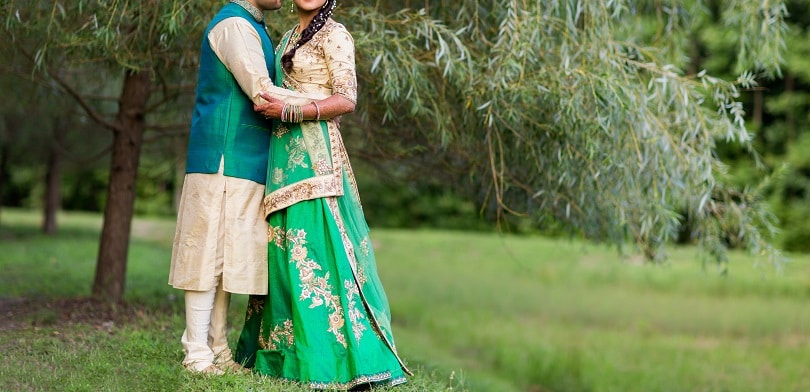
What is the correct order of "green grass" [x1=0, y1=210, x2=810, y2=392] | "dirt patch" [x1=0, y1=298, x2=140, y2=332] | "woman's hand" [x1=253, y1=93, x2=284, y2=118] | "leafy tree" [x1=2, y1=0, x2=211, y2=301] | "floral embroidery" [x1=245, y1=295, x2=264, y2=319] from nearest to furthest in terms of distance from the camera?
1. "woman's hand" [x1=253, y1=93, x2=284, y2=118]
2. "floral embroidery" [x1=245, y1=295, x2=264, y2=319]
3. "green grass" [x1=0, y1=210, x2=810, y2=392]
4. "leafy tree" [x1=2, y1=0, x2=211, y2=301]
5. "dirt patch" [x1=0, y1=298, x2=140, y2=332]

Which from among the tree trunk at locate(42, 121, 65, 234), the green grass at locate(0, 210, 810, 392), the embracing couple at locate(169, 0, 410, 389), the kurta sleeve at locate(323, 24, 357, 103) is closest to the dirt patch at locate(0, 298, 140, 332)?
the green grass at locate(0, 210, 810, 392)

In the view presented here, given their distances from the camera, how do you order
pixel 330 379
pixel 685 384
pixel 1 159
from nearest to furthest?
pixel 330 379 < pixel 685 384 < pixel 1 159

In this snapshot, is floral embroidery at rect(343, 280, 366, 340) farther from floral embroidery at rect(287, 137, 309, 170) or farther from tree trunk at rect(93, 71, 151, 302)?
tree trunk at rect(93, 71, 151, 302)

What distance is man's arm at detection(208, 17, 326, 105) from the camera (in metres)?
3.46

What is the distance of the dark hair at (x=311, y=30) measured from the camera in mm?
3607

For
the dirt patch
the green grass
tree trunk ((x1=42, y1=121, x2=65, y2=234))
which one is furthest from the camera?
tree trunk ((x1=42, y1=121, x2=65, y2=234))

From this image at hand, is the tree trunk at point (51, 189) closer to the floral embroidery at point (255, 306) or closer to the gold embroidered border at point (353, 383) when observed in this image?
the floral embroidery at point (255, 306)

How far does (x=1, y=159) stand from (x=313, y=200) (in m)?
11.7

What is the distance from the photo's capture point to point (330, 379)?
3.55 m

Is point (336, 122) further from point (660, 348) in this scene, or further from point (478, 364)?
point (660, 348)

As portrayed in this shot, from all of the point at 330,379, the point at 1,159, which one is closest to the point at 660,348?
the point at 330,379

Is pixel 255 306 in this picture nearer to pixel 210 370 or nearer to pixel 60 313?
pixel 210 370

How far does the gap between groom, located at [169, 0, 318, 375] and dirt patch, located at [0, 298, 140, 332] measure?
5.66 feet

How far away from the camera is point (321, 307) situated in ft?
11.8
